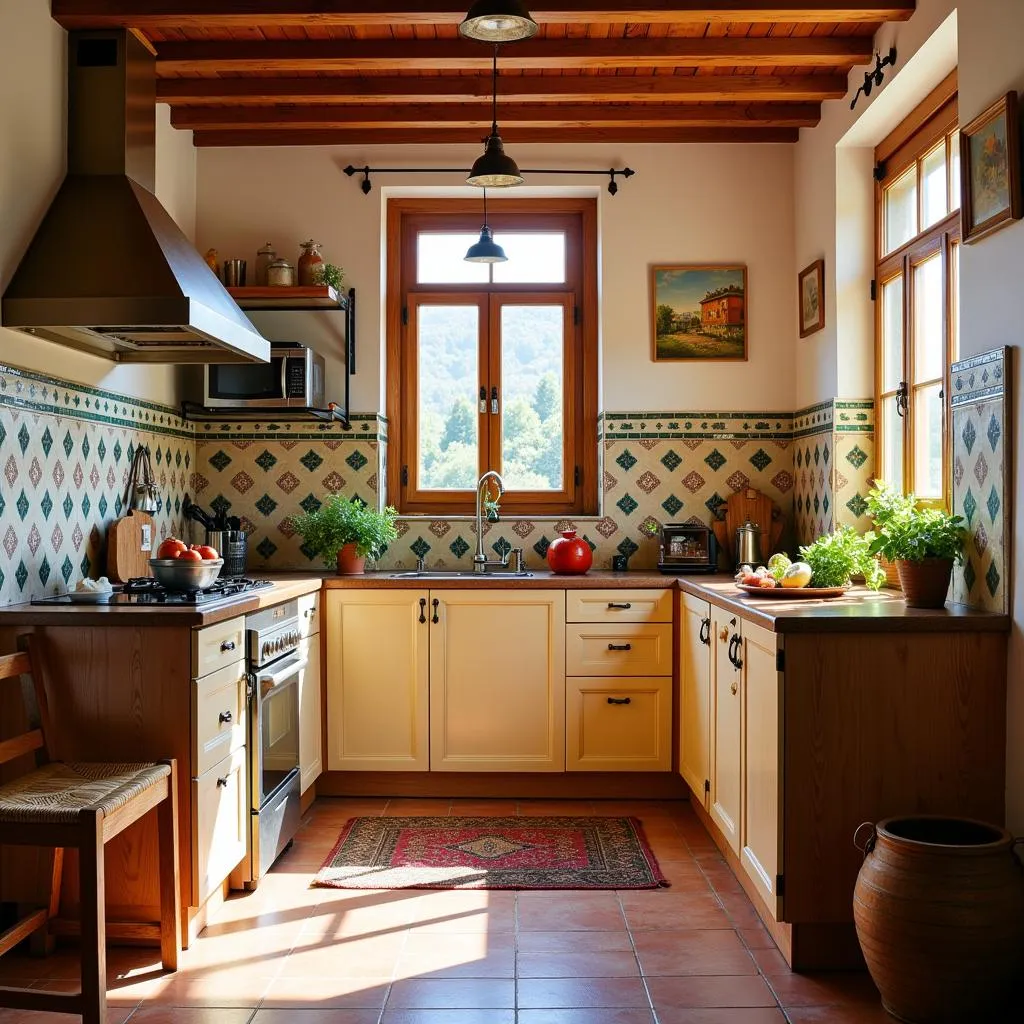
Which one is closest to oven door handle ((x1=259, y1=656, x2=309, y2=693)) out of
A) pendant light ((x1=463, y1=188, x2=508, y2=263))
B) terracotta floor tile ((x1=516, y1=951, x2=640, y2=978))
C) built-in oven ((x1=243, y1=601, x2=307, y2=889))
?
built-in oven ((x1=243, y1=601, x2=307, y2=889))

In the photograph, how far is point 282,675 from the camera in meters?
3.44

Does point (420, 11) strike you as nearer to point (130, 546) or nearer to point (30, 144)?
point (30, 144)

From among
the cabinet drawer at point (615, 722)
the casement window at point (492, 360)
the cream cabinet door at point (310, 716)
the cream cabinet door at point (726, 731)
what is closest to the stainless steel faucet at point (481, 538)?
the casement window at point (492, 360)

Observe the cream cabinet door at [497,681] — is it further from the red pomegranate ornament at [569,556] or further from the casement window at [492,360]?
the casement window at [492,360]

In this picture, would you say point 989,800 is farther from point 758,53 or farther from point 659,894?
point 758,53

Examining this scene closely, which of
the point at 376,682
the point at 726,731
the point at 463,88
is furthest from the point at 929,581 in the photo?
the point at 463,88

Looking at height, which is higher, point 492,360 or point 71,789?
point 492,360

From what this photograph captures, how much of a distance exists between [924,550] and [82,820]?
2201 mm

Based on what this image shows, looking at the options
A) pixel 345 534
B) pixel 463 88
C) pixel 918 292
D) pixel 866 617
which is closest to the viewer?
pixel 866 617

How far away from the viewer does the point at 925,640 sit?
2.58 meters

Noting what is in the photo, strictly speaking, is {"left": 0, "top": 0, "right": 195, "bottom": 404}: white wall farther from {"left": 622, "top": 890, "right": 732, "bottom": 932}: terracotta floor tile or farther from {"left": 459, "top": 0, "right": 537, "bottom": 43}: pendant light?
{"left": 622, "top": 890, "right": 732, "bottom": 932}: terracotta floor tile

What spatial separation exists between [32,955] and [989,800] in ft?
8.16

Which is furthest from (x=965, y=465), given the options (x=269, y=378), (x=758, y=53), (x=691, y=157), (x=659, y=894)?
(x=269, y=378)

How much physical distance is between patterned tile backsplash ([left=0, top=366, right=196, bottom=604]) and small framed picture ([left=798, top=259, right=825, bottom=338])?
273 cm
